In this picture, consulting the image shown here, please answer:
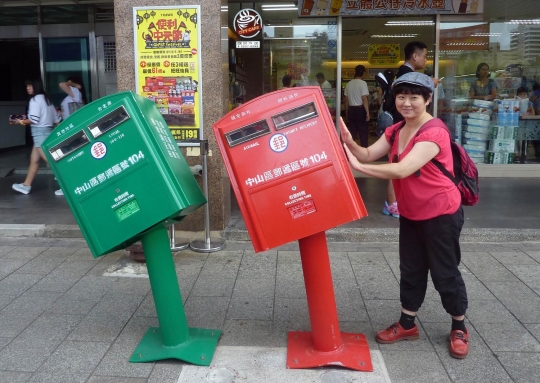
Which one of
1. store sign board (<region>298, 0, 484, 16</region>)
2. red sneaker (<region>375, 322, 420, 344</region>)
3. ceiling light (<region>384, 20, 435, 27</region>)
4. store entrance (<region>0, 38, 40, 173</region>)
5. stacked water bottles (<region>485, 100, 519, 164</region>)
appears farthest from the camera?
store entrance (<region>0, 38, 40, 173</region>)

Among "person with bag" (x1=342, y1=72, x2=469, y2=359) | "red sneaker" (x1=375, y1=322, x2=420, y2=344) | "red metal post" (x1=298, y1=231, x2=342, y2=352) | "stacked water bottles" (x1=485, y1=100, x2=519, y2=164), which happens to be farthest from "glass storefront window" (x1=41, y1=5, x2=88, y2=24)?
"red sneaker" (x1=375, y1=322, x2=420, y2=344)

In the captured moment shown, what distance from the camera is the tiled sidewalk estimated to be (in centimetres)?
335

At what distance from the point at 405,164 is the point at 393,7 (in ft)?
23.1

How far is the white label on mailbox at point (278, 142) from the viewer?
2959 millimetres

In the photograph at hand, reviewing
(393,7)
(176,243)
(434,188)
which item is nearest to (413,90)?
(434,188)

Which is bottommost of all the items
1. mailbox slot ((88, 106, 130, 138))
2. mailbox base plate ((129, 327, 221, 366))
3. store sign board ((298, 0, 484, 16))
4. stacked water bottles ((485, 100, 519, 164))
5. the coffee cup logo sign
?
mailbox base plate ((129, 327, 221, 366))

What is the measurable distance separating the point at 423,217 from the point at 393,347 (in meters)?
0.92

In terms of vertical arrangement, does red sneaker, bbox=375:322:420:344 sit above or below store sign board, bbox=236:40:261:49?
below

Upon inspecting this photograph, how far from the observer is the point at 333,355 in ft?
11.0

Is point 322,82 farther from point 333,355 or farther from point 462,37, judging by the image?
point 333,355

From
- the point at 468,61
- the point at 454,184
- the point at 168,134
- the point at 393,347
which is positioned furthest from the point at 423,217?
the point at 468,61

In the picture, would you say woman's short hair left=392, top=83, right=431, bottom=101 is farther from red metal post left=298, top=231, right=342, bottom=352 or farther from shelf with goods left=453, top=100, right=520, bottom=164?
shelf with goods left=453, top=100, right=520, bottom=164

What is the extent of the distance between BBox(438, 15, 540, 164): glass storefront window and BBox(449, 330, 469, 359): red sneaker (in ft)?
21.6

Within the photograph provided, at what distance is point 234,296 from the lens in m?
4.41
